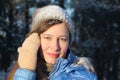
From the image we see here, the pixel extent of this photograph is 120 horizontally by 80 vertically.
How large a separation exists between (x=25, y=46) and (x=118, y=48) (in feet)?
78.6

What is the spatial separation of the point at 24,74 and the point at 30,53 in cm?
22

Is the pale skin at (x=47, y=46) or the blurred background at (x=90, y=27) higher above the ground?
the pale skin at (x=47, y=46)

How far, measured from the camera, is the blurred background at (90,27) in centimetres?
2169

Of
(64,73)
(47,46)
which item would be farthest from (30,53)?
(64,73)

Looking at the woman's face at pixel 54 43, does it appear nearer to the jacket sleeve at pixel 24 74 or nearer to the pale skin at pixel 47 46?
the pale skin at pixel 47 46

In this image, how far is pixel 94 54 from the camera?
26.9 metres

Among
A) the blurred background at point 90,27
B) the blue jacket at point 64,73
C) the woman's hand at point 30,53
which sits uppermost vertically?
the woman's hand at point 30,53

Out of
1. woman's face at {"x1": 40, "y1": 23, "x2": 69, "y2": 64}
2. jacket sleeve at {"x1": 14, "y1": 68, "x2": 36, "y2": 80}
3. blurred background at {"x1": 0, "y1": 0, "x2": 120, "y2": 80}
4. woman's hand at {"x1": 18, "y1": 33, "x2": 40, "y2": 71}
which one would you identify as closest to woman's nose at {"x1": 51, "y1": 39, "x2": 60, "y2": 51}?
woman's face at {"x1": 40, "y1": 23, "x2": 69, "y2": 64}

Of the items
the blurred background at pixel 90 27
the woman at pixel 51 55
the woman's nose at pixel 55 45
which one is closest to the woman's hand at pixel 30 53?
the woman at pixel 51 55

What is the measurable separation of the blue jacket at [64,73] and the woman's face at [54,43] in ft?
0.19

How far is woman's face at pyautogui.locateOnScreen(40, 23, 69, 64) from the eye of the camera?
10.3ft

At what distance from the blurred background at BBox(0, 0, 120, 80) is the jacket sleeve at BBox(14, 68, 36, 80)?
1762 centimetres

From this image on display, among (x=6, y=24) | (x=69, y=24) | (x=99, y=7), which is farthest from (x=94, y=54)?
(x=69, y=24)

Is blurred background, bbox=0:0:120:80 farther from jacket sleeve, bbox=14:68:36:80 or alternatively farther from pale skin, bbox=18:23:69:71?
jacket sleeve, bbox=14:68:36:80
